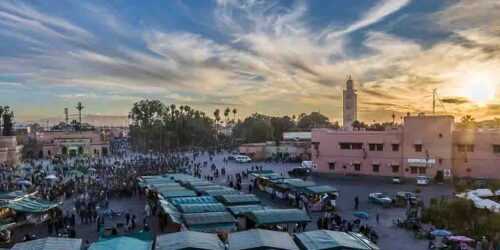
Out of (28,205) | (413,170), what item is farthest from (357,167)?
(28,205)

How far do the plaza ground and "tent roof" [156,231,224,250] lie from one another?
8.35 metres

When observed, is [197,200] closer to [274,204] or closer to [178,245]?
[274,204]

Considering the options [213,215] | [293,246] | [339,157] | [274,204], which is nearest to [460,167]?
[339,157]

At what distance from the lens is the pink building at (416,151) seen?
1617 inches

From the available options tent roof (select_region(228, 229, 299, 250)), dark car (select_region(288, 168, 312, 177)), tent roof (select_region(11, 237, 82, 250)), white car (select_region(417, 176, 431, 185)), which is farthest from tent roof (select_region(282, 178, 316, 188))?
tent roof (select_region(11, 237, 82, 250))

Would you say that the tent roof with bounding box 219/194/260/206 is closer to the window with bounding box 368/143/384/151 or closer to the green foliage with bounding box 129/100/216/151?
the window with bounding box 368/143/384/151

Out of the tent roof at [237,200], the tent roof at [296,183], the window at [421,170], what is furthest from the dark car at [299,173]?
the tent roof at [237,200]

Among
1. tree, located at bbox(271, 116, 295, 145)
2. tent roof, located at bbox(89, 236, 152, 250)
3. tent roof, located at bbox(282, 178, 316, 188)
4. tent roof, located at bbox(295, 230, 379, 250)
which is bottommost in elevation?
tent roof, located at bbox(89, 236, 152, 250)

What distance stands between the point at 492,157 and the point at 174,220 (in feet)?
106

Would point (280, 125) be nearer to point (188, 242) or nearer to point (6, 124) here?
point (6, 124)

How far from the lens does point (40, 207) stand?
24906 mm

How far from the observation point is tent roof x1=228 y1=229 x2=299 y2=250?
13.6 meters

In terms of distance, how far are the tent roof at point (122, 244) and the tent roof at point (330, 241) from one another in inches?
193

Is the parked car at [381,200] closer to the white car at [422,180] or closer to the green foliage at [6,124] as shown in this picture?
the white car at [422,180]
